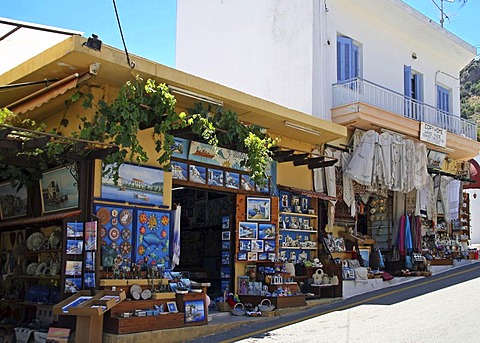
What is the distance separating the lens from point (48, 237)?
36.4 ft

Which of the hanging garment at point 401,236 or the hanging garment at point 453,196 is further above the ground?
the hanging garment at point 453,196

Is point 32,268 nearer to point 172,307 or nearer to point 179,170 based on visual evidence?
point 172,307

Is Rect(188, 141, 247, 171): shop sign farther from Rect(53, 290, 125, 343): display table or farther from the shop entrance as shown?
Rect(53, 290, 125, 343): display table

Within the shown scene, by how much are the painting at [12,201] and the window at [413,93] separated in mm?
11574

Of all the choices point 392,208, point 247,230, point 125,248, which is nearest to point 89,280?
point 125,248

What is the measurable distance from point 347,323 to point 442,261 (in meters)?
9.05

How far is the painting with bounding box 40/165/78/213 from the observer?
10594 mm

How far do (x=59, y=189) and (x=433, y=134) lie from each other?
12.0 meters

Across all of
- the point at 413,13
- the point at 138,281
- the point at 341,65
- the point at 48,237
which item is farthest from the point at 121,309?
the point at 413,13

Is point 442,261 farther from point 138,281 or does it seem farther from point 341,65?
point 138,281

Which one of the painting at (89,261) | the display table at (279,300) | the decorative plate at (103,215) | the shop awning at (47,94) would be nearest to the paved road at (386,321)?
the display table at (279,300)

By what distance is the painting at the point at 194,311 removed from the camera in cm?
1015

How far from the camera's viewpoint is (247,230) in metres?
13.2

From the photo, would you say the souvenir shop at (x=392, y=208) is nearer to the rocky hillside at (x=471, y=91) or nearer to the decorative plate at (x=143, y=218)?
the decorative plate at (x=143, y=218)
